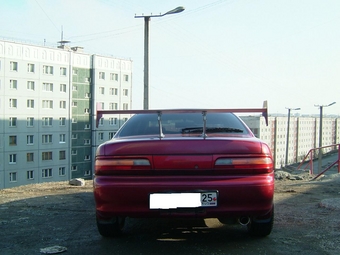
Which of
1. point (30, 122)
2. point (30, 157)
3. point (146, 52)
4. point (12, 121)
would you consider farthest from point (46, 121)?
point (146, 52)

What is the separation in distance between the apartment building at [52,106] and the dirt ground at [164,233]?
1583 inches

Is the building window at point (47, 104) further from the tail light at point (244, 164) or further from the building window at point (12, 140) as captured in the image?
the tail light at point (244, 164)

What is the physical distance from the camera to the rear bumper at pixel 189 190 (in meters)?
3.40

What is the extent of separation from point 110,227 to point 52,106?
152 ft

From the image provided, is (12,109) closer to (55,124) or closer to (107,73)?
(55,124)

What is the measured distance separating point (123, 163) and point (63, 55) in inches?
1855

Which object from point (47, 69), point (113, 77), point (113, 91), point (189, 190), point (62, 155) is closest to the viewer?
point (189, 190)

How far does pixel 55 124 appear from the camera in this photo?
48094mm

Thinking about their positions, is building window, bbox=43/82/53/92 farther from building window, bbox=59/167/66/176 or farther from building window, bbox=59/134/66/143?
building window, bbox=59/167/66/176

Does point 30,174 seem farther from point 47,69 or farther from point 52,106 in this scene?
point 47,69

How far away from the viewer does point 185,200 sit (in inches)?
134

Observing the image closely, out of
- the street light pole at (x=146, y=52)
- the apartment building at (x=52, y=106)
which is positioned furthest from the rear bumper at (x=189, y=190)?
the apartment building at (x=52, y=106)

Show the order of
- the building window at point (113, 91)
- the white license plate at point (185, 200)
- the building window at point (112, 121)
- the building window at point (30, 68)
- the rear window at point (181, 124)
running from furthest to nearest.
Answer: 1. the building window at point (113, 91)
2. the building window at point (112, 121)
3. the building window at point (30, 68)
4. the rear window at point (181, 124)
5. the white license plate at point (185, 200)

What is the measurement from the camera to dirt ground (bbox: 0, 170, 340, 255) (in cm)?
368
